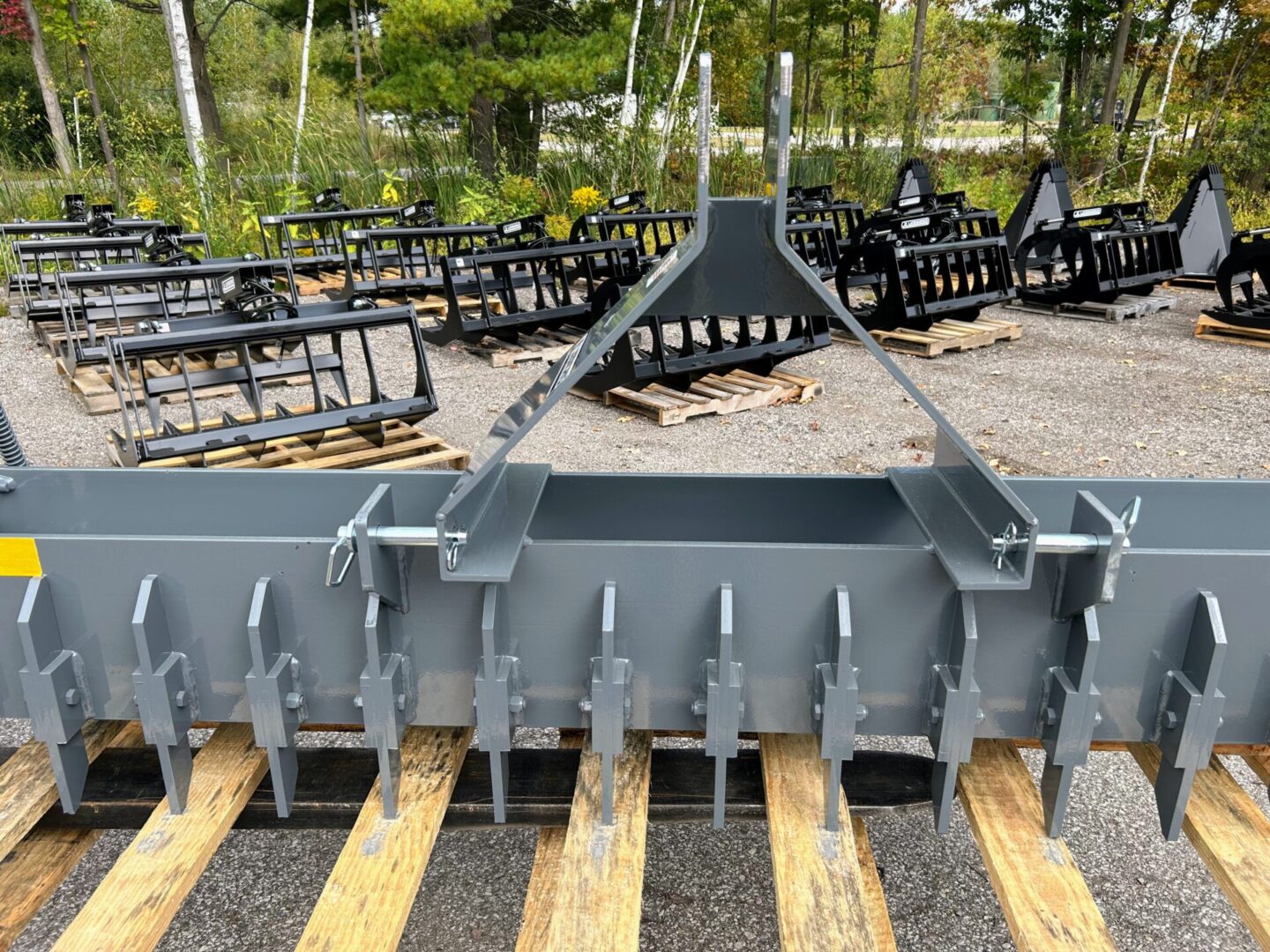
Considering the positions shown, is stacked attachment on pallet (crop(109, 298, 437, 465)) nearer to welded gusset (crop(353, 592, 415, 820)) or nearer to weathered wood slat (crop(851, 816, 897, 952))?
welded gusset (crop(353, 592, 415, 820))

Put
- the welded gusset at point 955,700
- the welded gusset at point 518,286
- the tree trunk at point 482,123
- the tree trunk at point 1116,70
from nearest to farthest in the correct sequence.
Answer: the welded gusset at point 955,700
the welded gusset at point 518,286
the tree trunk at point 482,123
the tree trunk at point 1116,70

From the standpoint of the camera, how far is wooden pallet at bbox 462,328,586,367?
23.1 feet

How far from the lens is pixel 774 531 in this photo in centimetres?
204

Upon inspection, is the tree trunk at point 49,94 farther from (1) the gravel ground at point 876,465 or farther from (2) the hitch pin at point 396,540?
(2) the hitch pin at point 396,540

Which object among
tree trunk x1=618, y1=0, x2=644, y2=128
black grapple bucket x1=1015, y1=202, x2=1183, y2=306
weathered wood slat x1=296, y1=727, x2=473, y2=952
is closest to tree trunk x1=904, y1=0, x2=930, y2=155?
tree trunk x1=618, y1=0, x2=644, y2=128

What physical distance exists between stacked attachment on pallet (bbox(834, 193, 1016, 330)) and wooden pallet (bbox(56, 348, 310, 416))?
4.48 meters

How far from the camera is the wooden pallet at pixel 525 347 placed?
7051 millimetres

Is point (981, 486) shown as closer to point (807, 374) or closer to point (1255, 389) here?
point (807, 374)

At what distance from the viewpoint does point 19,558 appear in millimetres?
1509

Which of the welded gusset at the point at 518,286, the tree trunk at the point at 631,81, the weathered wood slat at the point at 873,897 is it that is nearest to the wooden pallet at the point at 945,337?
the welded gusset at the point at 518,286

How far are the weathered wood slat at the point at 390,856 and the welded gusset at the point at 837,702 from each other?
0.66m

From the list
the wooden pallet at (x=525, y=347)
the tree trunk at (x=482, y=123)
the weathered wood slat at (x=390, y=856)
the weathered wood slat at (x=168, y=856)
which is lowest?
the wooden pallet at (x=525, y=347)

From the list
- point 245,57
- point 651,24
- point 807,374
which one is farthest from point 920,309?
point 245,57

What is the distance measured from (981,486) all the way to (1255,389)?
244 inches
